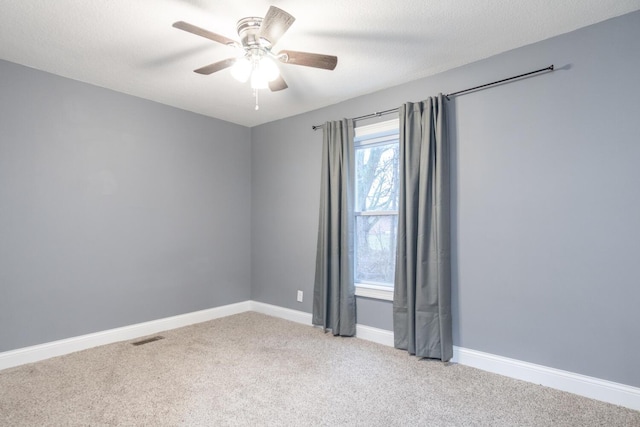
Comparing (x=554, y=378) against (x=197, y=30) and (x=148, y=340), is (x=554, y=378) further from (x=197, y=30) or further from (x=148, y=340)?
(x=148, y=340)

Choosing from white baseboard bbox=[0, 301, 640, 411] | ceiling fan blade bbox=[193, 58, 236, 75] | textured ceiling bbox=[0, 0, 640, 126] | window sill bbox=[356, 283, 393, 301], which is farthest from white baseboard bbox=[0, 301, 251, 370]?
ceiling fan blade bbox=[193, 58, 236, 75]

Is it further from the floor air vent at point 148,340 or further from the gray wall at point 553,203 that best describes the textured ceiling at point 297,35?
the floor air vent at point 148,340

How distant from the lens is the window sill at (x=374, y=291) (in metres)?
3.27

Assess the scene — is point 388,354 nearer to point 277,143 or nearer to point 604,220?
point 604,220

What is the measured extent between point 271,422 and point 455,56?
112 inches

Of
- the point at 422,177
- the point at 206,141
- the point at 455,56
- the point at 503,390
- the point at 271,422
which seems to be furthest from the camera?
the point at 206,141

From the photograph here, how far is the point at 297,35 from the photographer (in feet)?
7.95

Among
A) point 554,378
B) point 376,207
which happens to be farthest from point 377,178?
point 554,378

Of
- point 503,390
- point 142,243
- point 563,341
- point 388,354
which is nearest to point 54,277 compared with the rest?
point 142,243

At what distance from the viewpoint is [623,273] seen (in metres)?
2.16

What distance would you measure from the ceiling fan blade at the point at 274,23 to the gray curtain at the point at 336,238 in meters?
1.68

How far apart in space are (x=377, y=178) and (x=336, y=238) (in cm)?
73

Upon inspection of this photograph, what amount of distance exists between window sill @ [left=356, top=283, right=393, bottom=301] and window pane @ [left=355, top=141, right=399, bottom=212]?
758 millimetres

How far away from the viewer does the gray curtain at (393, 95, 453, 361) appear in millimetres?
2812
